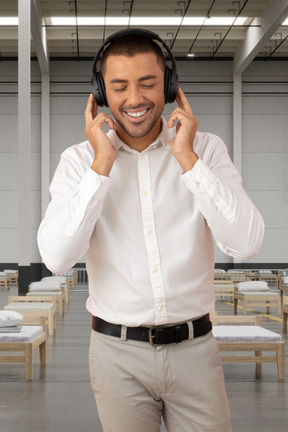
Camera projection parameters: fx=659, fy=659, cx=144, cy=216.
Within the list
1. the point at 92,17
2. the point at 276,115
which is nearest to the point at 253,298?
the point at 92,17

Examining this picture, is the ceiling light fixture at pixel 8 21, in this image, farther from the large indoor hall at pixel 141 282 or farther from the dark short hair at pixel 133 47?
the dark short hair at pixel 133 47

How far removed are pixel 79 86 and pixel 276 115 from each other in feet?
25.0

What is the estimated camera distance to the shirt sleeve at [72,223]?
1.65 m

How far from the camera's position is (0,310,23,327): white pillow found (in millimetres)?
6977

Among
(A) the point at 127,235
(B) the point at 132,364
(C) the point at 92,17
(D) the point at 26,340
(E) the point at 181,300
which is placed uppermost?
(C) the point at 92,17

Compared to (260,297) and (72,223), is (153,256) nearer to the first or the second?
(72,223)

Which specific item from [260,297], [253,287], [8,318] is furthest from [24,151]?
[8,318]

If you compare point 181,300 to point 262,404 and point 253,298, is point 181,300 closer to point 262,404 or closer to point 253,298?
point 262,404

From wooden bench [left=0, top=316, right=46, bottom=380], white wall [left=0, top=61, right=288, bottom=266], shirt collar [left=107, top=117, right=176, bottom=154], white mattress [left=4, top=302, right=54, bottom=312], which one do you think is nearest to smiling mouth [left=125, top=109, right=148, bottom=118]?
shirt collar [left=107, top=117, right=176, bottom=154]

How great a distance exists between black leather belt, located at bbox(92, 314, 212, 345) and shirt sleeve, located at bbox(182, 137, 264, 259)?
224mm

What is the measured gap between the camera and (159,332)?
1.67m

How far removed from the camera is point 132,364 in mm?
1676

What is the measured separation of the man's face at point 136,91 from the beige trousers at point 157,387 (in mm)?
567

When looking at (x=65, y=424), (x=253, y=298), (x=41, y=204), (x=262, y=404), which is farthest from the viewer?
(x=41, y=204)
